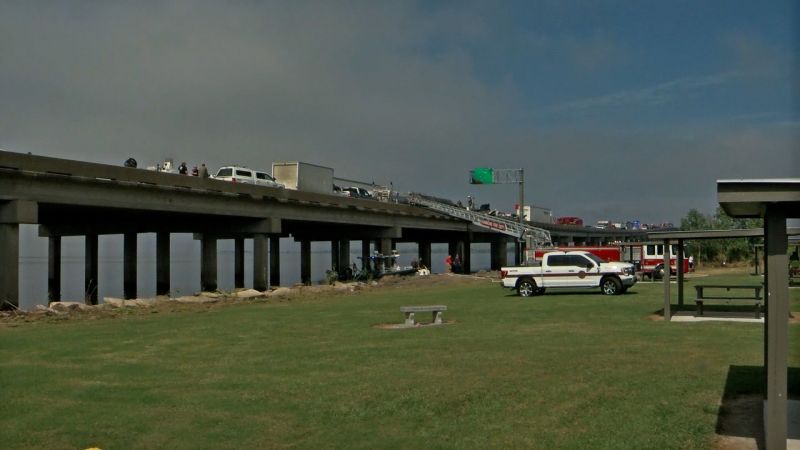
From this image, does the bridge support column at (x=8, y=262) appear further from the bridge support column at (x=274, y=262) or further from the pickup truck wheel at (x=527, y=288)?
the bridge support column at (x=274, y=262)

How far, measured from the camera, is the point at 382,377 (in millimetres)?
11992

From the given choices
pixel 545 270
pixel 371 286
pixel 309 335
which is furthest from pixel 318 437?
pixel 371 286

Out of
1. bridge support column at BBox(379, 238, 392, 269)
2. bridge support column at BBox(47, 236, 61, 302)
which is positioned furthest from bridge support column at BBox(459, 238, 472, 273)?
bridge support column at BBox(47, 236, 61, 302)

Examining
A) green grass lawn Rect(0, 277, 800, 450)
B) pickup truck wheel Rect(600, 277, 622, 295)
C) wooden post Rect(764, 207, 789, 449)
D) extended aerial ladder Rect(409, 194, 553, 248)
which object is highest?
extended aerial ladder Rect(409, 194, 553, 248)

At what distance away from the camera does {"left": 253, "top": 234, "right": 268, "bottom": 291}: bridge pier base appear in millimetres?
48531

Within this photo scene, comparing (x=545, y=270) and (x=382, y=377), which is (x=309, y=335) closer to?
(x=382, y=377)

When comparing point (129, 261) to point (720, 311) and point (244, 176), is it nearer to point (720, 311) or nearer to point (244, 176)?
point (244, 176)

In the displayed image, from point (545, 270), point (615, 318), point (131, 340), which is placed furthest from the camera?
point (545, 270)

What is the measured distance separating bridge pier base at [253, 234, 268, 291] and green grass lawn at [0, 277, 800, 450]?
2873 cm

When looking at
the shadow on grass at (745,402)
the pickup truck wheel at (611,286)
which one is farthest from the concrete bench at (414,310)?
the pickup truck wheel at (611,286)

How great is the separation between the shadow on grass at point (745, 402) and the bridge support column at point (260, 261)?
3871 centimetres

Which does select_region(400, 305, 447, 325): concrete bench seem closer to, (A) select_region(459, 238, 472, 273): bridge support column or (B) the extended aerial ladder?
(B) the extended aerial ladder

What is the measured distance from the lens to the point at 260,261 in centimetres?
4869

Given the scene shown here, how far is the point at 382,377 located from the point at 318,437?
311 cm
